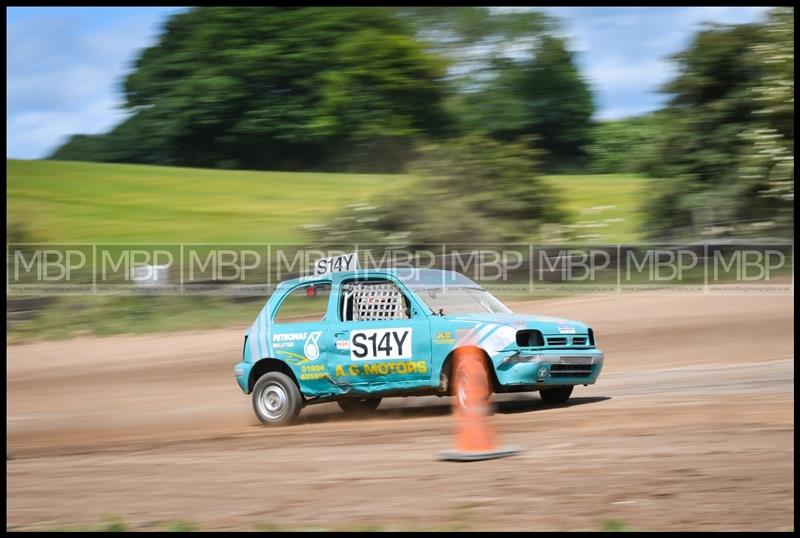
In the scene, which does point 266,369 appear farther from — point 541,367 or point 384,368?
point 541,367

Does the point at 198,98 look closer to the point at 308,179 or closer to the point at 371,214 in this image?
the point at 308,179

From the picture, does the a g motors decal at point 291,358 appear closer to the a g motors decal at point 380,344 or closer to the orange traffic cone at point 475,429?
the a g motors decal at point 380,344

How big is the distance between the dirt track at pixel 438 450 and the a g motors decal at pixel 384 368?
0.51 metres

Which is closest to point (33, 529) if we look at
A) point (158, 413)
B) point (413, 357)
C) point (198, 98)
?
point (413, 357)

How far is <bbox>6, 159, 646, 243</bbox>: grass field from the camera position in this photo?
26.4 metres

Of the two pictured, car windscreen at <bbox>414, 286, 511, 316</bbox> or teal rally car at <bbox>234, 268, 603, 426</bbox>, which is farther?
car windscreen at <bbox>414, 286, 511, 316</bbox>

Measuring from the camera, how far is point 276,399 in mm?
11461

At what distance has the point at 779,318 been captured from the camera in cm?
1583

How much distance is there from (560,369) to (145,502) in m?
4.41

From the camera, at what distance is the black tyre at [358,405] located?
1216 centimetres

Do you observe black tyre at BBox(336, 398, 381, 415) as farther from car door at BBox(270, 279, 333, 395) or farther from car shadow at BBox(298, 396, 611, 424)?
car door at BBox(270, 279, 333, 395)

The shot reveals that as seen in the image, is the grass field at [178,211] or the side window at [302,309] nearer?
the side window at [302,309]

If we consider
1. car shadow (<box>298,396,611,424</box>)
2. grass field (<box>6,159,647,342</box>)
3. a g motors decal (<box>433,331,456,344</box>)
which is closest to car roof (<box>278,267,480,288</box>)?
a g motors decal (<box>433,331,456,344</box>)

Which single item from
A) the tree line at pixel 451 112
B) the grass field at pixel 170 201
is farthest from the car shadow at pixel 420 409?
the grass field at pixel 170 201
